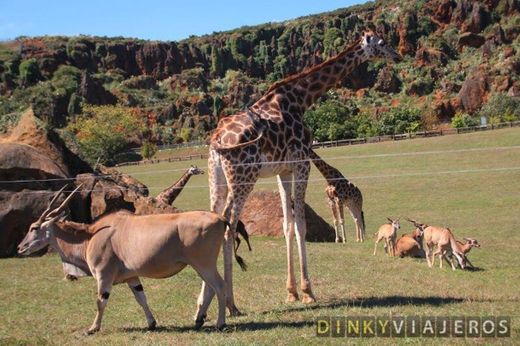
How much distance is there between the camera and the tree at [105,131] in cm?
8344

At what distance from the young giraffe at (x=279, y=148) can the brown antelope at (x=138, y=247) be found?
2.37ft

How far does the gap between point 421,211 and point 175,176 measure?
27.8 meters

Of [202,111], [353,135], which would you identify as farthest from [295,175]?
[202,111]

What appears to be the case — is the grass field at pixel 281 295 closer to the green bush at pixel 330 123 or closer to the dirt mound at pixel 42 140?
the dirt mound at pixel 42 140

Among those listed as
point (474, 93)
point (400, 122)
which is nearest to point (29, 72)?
point (400, 122)

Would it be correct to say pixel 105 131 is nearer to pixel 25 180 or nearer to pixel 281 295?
pixel 25 180

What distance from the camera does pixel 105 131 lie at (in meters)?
87.5

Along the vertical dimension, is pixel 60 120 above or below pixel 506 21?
below

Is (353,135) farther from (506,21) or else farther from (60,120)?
(506,21)

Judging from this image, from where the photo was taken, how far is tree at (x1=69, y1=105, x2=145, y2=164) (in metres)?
83.4

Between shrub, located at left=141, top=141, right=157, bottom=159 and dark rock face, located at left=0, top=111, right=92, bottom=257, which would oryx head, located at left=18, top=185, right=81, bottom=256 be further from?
shrub, located at left=141, top=141, right=157, bottom=159

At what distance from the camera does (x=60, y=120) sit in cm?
10906

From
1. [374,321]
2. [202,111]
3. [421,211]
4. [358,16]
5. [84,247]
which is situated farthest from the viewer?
[358,16]

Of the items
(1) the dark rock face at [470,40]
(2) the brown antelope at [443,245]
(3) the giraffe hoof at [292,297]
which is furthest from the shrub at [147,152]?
(1) the dark rock face at [470,40]
